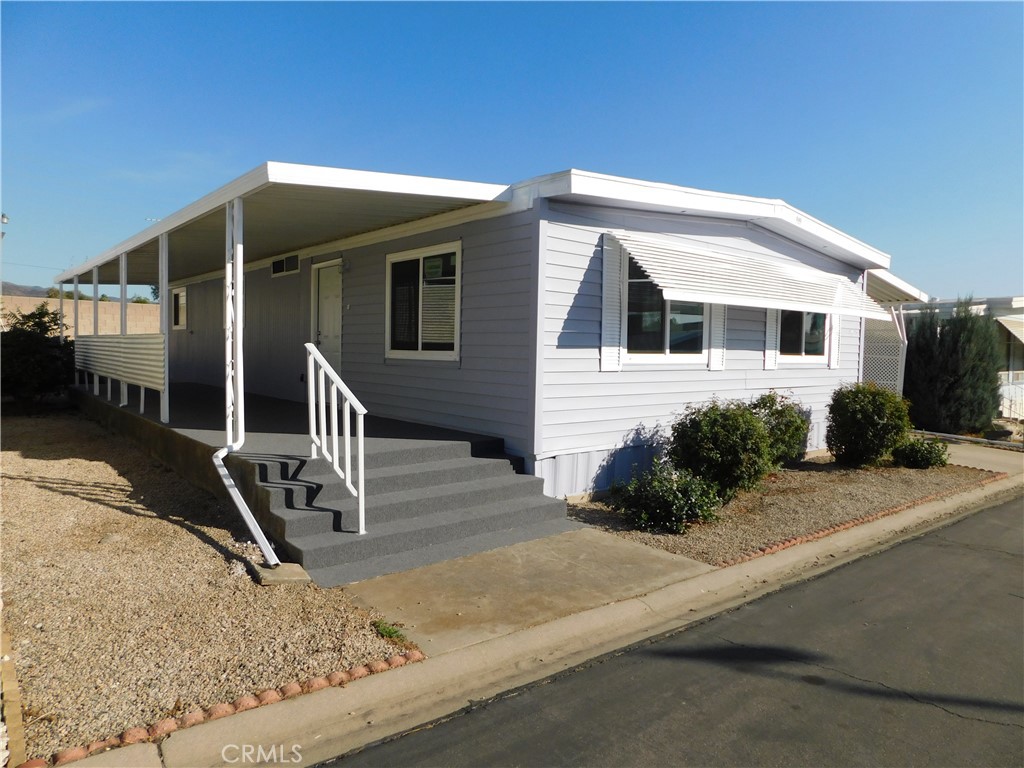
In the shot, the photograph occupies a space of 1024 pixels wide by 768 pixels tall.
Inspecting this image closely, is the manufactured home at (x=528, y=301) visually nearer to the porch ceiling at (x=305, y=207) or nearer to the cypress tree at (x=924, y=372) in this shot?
the porch ceiling at (x=305, y=207)

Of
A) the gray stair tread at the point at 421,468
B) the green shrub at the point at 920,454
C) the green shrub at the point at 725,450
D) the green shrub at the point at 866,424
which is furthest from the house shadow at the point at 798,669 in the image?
the green shrub at the point at 920,454

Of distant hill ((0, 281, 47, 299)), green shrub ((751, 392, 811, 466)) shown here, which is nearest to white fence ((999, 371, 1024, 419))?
green shrub ((751, 392, 811, 466))

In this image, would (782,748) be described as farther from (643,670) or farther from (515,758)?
(515,758)

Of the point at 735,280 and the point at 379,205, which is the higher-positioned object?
the point at 379,205

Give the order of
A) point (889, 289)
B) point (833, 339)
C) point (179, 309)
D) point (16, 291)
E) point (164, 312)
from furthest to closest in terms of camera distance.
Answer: point (16, 291) < point (179, 309) < point (889, 289) < point (833, 339) < point (164, 312)

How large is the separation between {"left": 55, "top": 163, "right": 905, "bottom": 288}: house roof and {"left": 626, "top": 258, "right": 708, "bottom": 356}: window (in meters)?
0.85

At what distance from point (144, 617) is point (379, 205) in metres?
4.37

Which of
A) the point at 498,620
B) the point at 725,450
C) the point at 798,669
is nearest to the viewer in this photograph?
the point at 798,669

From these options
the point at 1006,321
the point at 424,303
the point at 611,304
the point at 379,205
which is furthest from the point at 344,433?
the point at 1006,321

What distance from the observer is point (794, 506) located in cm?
713

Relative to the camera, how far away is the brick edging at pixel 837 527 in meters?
5.45

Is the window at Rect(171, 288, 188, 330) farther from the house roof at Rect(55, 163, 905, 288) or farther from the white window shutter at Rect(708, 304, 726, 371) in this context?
the white window shutter at Rect(708, 304, 726, 371)

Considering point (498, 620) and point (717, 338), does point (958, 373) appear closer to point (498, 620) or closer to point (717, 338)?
point (717, 338)

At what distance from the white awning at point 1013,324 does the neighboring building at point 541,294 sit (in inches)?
386
